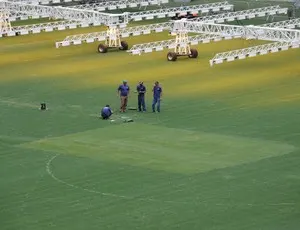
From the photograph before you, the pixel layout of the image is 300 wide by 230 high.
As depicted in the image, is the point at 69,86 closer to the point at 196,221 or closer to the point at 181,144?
the point at 181,144

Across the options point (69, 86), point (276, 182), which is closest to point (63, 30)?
point (69, 86)

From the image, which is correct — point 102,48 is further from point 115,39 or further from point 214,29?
point 214,29

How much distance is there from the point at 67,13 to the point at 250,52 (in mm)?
18625

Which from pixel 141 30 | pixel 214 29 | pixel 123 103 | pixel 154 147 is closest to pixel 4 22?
pixel 141 30

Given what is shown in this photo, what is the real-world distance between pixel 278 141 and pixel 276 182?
769 cm

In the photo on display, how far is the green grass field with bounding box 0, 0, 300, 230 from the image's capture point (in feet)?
143

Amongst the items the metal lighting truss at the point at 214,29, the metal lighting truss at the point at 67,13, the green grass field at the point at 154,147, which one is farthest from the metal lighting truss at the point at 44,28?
the green grass field at the point at 154,147

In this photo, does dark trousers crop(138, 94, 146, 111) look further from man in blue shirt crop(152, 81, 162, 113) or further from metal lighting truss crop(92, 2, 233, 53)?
metal lighting truss crop(92, 2, 233, 53)

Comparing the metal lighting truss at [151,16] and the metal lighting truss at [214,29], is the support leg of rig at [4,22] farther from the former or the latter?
the metal lighting truss at [214,29]

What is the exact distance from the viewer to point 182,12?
324ft

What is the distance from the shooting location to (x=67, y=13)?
91.1 meters

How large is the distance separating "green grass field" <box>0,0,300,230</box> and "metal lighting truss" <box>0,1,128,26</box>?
5276 millimetres

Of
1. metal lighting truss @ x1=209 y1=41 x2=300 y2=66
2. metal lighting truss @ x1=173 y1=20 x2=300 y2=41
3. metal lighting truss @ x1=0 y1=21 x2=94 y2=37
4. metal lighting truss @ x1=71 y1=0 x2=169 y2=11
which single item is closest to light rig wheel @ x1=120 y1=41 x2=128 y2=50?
metal lighting truss @ x1=0 y1=21 x2=94 y2=37

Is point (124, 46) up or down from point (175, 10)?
down
